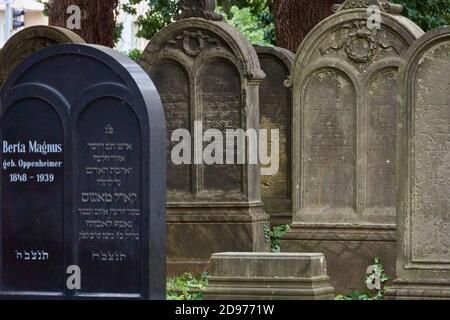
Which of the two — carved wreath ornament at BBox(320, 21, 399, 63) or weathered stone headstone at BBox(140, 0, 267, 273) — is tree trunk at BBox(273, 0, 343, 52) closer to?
weathered stone headstone at BBox(140, 0, 267, 273)

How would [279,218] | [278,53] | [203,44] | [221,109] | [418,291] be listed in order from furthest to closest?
[279,218] < [278,53] < [203,44] < [221,109] < [418,291]

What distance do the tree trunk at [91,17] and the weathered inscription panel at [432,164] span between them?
328 inches

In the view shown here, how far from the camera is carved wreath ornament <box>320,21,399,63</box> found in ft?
46.2

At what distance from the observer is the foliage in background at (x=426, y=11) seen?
25656 millimetres

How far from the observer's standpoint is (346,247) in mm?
14102

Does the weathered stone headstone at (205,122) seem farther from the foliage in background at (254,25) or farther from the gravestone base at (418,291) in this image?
the foliage in background at (254,25)

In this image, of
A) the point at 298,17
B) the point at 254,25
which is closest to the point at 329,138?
the point at 298,17

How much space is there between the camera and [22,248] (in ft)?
34.2

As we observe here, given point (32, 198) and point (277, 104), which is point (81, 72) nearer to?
point (32, 198)

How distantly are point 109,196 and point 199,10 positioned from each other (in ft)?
17.3

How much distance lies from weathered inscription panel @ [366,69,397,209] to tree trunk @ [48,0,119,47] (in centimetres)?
619

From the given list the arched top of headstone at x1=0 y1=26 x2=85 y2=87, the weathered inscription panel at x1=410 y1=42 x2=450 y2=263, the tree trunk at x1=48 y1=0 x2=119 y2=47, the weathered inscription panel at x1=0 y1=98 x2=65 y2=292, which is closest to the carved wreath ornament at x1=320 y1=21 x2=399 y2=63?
the weathered inscription panel at x1=410 y1=42 x2=450 y2=263

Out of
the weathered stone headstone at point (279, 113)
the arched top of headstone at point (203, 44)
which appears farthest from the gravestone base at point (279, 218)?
the arched top of headstone at point (203, 44)
